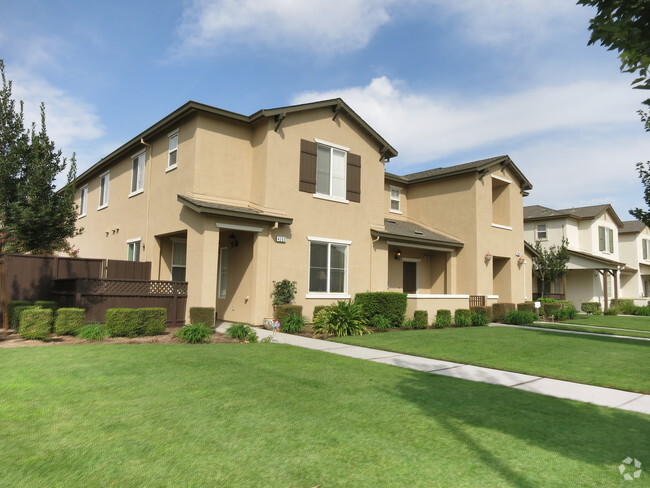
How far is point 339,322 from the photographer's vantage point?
→ 12969 mm

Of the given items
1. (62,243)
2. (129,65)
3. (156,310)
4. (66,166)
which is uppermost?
(129,65)

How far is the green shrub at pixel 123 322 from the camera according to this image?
1069cm

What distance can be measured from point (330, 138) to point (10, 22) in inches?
393

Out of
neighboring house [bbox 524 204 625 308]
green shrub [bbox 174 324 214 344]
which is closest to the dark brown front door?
green shrub [bbox 174 324 214 344]

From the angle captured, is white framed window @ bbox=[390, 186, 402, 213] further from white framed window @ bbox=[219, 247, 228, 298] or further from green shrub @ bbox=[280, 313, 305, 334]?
green shrub @ bbox=[280, 313, 305, 334]

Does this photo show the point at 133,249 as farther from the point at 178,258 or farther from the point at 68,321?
the point at 68,321

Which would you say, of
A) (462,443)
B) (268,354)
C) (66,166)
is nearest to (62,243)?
(66,166)

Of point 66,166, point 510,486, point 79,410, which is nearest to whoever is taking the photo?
point 510,486

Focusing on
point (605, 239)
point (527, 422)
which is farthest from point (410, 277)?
point (605, 239)

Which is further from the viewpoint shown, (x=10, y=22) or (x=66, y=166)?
(x=66, y=166)

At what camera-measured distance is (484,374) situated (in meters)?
7.71

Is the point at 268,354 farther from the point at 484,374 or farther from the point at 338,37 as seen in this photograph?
the point at 338,37

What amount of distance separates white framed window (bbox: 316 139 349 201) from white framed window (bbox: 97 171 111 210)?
36.4ft

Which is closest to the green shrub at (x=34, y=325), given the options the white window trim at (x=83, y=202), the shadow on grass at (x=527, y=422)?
the shadow on grass at (x=527, y=422)
